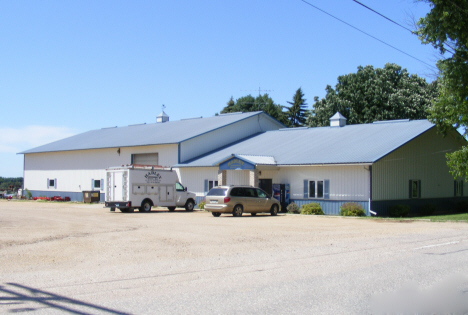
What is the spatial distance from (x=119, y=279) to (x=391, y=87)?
45.4 meters

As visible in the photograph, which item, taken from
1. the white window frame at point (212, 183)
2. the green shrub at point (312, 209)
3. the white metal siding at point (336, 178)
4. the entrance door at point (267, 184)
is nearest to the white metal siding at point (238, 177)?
the entrance door at point (267, 184)

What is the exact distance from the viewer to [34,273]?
982cm

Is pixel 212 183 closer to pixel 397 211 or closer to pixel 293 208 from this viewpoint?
pixel 293 208

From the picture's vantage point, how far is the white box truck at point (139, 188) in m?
28.9

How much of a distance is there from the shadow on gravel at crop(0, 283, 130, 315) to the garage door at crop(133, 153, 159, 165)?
3341 centimetres

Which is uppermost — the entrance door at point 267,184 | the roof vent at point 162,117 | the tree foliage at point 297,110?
the tree foliage at point 297,110

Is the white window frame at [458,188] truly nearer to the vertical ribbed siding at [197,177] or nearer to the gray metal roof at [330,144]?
the gray metal roof at [330,144]

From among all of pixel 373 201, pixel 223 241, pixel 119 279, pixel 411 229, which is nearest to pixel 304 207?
pixel 373 201

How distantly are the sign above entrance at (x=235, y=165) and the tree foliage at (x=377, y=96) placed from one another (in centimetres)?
2269

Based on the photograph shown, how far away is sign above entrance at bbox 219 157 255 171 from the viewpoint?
31388 mm

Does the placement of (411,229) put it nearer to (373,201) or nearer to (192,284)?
(373,201)

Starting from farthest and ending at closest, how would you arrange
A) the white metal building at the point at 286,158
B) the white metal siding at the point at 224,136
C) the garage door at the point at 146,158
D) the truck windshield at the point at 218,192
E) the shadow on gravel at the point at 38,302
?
the garage door at the point at 146,158 → the white metal siding at the point at 224,136 → the white metal building at the point at 286,158 → the truck windshield at the point at 218,192 → the shadow on gravel at the point at 38,302

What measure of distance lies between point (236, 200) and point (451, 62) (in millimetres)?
12986

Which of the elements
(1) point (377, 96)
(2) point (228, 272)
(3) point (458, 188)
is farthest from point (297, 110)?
(2) point (228, 272)
